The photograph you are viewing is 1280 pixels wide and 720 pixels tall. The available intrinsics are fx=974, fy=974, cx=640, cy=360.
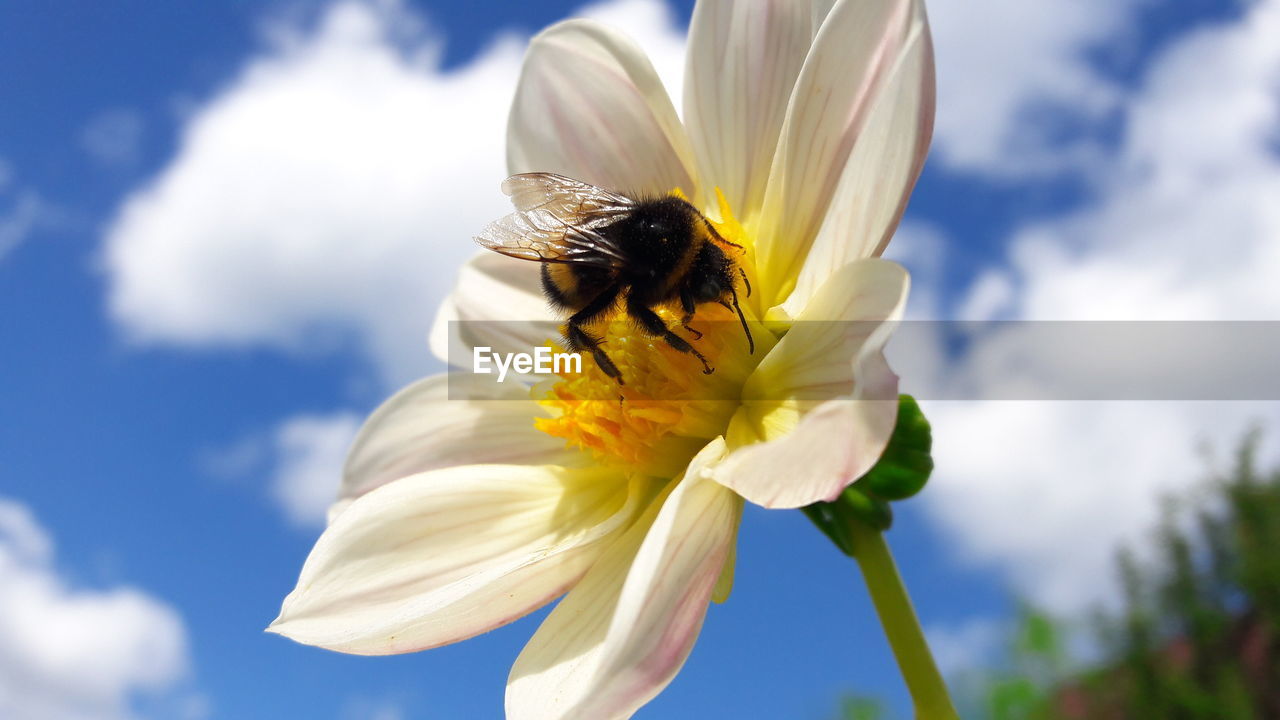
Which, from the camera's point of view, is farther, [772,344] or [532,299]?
[532,299]

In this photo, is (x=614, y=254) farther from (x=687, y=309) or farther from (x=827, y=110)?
(x=827, y=110)

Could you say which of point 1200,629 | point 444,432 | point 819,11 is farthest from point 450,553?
point 1200,629

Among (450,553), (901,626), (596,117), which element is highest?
(596,117)

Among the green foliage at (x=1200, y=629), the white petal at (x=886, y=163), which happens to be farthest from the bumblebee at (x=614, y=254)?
the green foliage at (x=1200, y=629)

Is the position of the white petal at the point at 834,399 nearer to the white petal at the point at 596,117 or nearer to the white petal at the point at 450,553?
the white petal at the point at 450,553

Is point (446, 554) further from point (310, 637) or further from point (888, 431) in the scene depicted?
point (888, 431)

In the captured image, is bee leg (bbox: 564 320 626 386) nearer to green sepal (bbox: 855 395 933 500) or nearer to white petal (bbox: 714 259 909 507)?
white petal (bbox: 714 259 909 507)

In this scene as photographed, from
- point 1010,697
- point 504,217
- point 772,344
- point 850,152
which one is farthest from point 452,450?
point 1010,697
